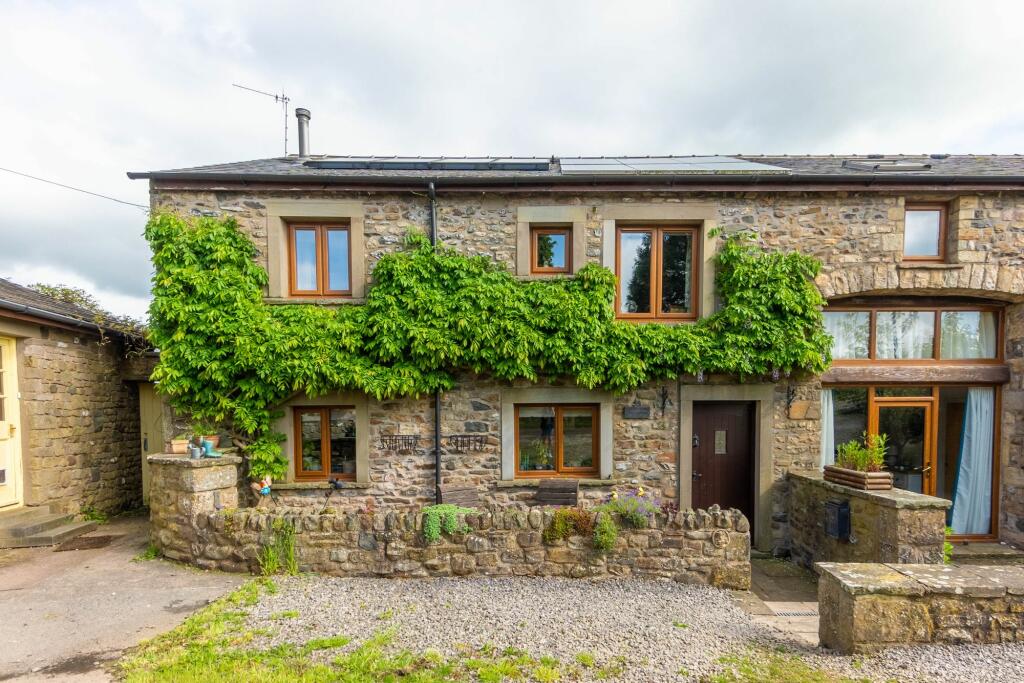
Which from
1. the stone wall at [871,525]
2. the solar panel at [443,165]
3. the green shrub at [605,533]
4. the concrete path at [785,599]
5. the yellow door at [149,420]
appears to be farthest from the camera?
the yellow door at [149,420]

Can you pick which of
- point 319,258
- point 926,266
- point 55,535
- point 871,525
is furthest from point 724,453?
point 55,535

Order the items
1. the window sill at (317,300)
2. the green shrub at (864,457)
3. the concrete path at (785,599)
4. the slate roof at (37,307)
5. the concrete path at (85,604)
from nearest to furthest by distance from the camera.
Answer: the concrete path at (85,604) → the concrete path at (785,599) → the green shrub at (864,457) → the slate roof at (37,307) → the window sill at (317,300)

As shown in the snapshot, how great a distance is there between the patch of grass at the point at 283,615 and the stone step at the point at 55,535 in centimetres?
476

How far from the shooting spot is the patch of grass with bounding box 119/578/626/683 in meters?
3.15

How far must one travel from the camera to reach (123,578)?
4.96 meters

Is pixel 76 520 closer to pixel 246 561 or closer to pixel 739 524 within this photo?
pixel 246 561

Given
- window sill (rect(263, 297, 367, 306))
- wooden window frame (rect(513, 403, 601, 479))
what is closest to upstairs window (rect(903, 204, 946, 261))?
wooden window frame (rect(513, 403, 601, 479))

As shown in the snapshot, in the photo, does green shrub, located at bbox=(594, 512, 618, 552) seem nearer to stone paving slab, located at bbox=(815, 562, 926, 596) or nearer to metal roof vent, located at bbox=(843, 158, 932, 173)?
stone paving slab, located at bbox=(815, 562, 926, 596)

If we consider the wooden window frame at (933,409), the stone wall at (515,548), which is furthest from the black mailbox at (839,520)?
the wooden window frame at (933,409)

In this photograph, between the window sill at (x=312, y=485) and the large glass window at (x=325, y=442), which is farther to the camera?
the large glass window at (x=325, y=442)

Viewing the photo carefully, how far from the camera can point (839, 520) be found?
18.5ft

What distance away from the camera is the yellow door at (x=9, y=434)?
6.33 metres

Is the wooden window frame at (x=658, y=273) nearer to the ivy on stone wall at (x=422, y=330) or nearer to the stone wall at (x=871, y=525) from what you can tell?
the ivy on stone wall at (x=422, y=330)

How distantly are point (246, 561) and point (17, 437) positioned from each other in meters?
4.75
